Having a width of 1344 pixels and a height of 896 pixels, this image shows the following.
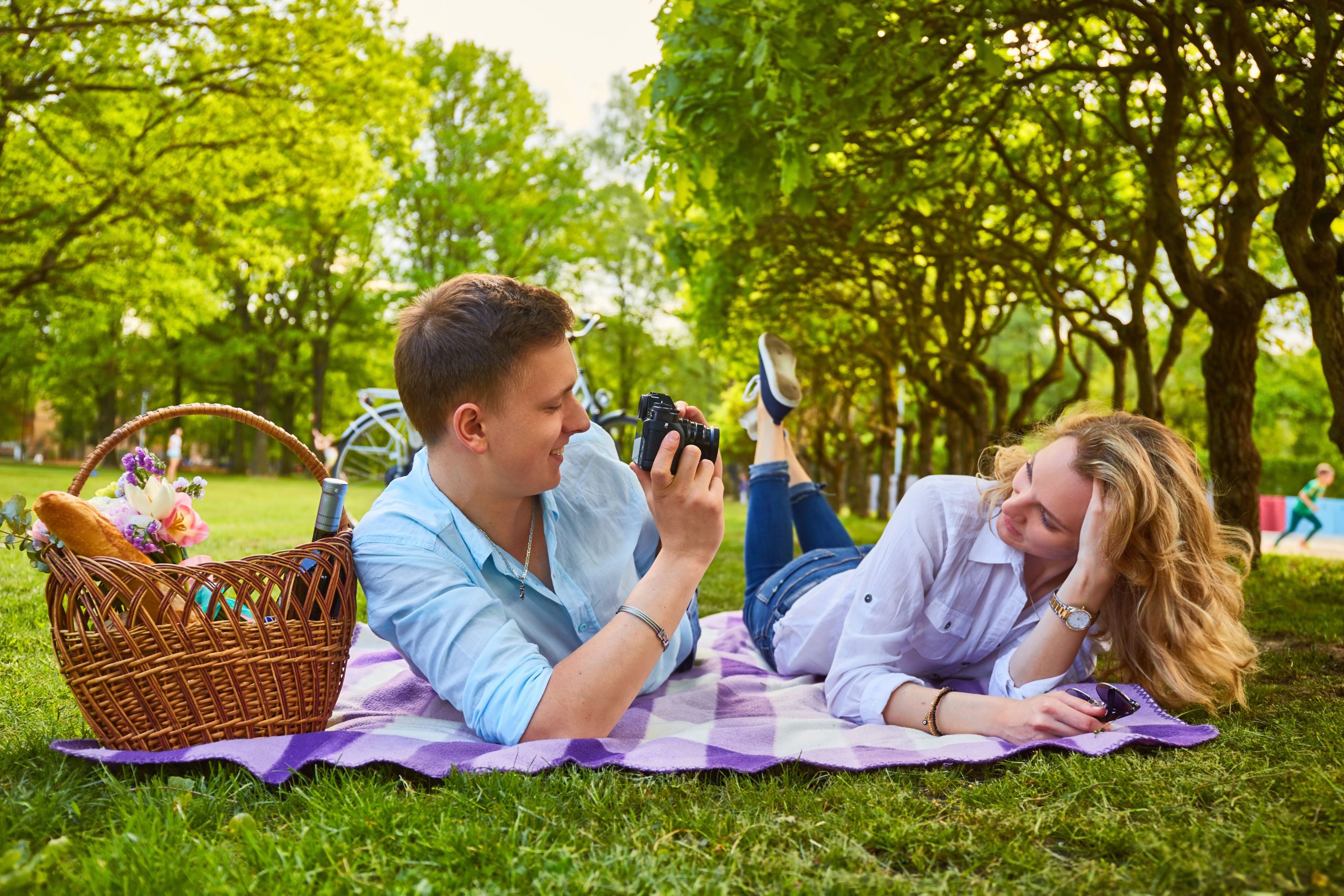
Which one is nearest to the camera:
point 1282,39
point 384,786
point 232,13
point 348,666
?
point 384,786

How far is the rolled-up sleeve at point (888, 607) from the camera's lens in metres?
2.93

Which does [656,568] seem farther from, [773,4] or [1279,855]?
[773,4]

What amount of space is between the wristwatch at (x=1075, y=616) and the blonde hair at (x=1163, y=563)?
0.17 metres

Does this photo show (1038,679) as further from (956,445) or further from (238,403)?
(238,403)

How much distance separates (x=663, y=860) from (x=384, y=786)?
73 centimetres

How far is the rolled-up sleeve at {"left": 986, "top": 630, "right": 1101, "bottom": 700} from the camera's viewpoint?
9.22 feet

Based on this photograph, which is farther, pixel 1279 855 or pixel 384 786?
pixel 384 786

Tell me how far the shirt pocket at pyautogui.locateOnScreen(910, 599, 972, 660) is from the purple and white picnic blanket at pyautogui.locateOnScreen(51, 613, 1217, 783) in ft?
0.78

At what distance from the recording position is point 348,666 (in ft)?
12.5

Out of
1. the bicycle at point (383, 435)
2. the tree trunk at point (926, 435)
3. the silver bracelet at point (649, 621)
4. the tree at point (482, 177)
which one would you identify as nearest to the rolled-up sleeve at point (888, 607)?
the silver bracelet at point (649, 621)

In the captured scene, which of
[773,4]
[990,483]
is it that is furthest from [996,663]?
[773,4]

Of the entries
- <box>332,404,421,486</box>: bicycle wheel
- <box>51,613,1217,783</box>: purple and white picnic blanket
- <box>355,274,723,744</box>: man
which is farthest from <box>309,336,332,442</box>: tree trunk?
<box>355,274,723,744</box>: man

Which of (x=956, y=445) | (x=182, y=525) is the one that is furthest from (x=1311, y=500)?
(x=182, y=525)

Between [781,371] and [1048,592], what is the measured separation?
6.51 feet
